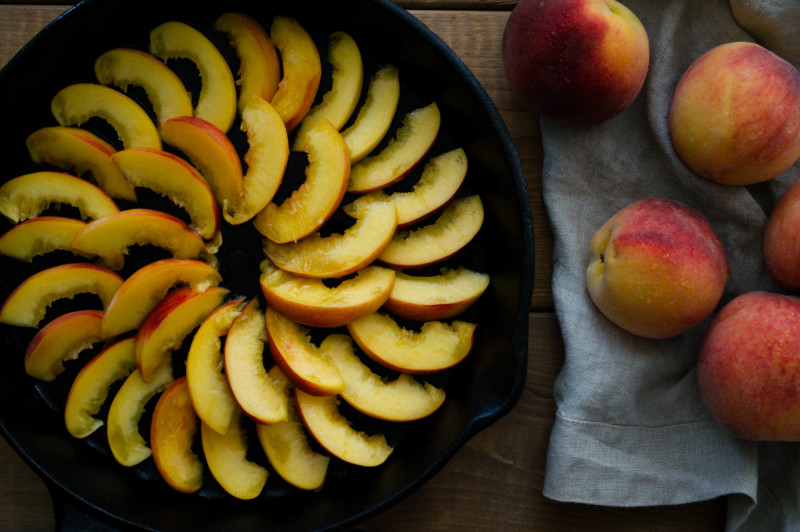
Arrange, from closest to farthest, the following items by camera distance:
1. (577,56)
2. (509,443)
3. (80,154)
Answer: (577,56)
(80,154)
(509,443)

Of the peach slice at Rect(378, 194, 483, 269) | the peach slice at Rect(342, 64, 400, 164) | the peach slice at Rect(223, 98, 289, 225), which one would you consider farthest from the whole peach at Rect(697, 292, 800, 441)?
the peach slice at Rect(223, 98, 289, 225)

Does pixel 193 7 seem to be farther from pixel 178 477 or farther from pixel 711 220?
pixel 711 220

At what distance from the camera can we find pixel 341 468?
1292 millimetres

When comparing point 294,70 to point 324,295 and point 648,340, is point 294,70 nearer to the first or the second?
point 324,295

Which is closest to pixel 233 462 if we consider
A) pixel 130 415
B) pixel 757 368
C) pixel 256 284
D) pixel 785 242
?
pixel 130 415

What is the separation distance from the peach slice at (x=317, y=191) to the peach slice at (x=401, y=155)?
66mm

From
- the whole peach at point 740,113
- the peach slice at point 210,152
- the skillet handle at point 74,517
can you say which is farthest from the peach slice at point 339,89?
the skillet handle at point 74,517

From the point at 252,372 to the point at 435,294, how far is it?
0.37 m

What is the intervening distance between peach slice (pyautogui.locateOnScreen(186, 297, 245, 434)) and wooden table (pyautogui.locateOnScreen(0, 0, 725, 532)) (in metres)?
0.39

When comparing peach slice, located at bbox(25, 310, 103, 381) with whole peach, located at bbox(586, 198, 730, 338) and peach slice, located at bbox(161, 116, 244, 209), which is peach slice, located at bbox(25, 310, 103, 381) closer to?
peach slice, located at bbox(161, 116, 244, 209)

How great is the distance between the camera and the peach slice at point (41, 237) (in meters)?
1.18

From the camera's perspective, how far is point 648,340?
126cm

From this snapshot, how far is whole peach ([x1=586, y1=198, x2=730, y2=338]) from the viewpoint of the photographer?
3.67 feet

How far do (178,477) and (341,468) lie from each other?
311 millimetres
